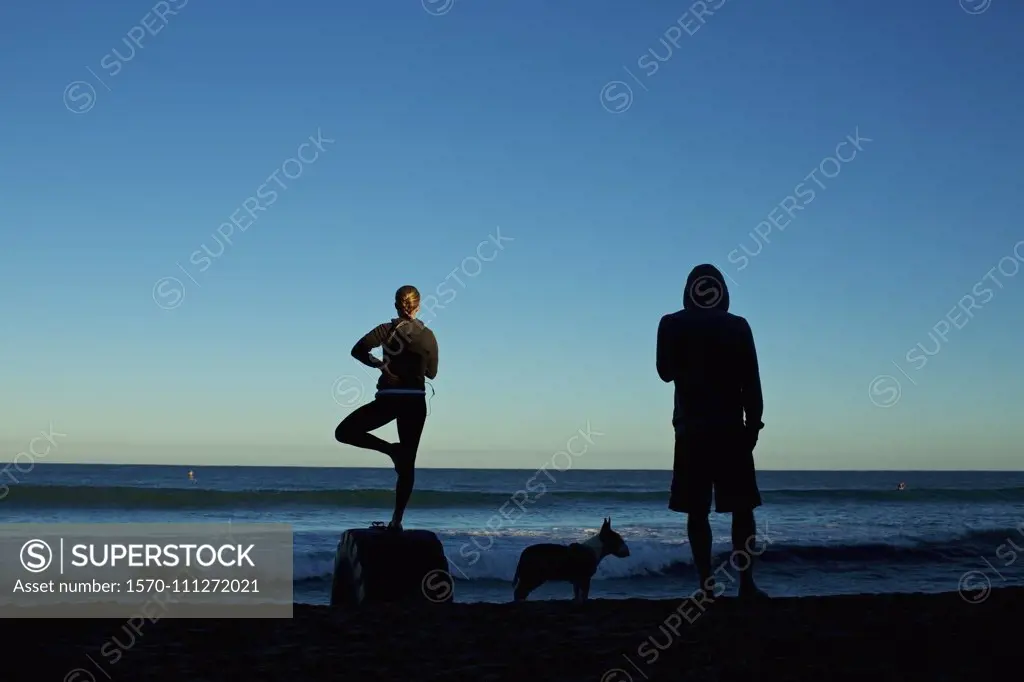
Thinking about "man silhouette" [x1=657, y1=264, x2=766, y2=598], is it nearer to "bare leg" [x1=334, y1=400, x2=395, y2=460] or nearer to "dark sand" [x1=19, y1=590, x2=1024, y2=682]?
"dark sand" [x1=19, y1=590, x2=1024, y2=682]

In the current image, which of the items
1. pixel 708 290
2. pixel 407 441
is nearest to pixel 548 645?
pixel 708 290

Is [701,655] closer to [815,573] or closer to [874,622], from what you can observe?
[874,622]

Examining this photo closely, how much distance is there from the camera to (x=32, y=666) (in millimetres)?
3523

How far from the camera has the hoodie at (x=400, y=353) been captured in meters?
6.22

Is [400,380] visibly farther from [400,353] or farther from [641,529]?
[641,529]

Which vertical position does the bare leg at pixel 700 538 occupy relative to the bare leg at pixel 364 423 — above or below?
below

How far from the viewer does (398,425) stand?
6.36 metres

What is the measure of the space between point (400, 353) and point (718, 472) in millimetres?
2264

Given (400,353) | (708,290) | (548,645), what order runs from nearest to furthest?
(548,645)
(708,290)
(400,353)

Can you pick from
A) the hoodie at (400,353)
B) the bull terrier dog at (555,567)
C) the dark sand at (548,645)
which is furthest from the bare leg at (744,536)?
the hoodie at (400,353)

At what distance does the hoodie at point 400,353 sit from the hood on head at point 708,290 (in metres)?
1.87

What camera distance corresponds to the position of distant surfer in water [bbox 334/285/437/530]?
6.24 m

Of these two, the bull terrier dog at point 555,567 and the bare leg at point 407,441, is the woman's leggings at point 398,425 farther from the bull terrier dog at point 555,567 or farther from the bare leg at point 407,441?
the bull terrier dog at point 555,567

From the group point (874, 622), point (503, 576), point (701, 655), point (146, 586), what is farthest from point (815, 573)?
point (701, 655)
